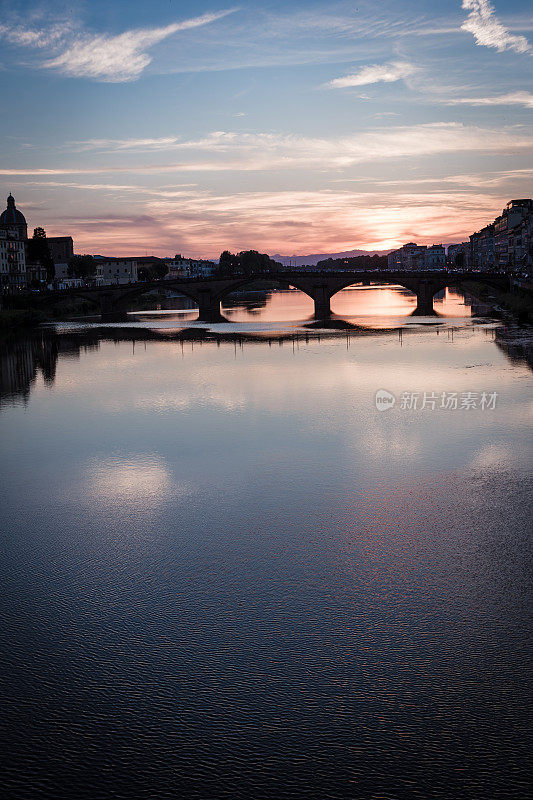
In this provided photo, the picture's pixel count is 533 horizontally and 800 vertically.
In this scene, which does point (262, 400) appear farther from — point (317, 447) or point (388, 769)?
point (388, 769)

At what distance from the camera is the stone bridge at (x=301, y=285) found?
70.4 metres

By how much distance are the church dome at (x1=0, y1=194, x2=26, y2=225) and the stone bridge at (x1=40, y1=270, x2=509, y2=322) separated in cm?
4582

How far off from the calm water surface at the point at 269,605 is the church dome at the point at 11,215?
339ft

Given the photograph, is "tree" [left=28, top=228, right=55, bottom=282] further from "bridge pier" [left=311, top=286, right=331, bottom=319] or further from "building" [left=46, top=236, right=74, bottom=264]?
"bridge pier" [left=311, top=286, right=331, bottom=319]

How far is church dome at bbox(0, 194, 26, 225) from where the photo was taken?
11375 centimetres

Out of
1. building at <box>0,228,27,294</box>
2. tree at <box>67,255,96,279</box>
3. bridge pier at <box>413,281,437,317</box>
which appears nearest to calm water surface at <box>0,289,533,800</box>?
bridge pier at <box>413,281,437,317</box>

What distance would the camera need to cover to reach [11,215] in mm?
114438

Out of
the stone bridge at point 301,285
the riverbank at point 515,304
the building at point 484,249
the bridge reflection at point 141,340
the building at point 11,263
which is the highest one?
Answer: the building at point 484,249

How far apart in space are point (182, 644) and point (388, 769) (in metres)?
2.89

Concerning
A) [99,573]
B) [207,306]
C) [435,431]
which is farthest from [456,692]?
[207,306]

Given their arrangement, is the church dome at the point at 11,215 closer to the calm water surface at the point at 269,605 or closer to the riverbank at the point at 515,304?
the riverbank at the point at 515,304

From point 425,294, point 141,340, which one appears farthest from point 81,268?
point 141,340

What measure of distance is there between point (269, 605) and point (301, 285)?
225ft

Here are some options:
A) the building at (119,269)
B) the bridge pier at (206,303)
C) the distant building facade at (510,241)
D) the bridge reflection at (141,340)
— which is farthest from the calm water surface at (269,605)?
the building at (119,269)
